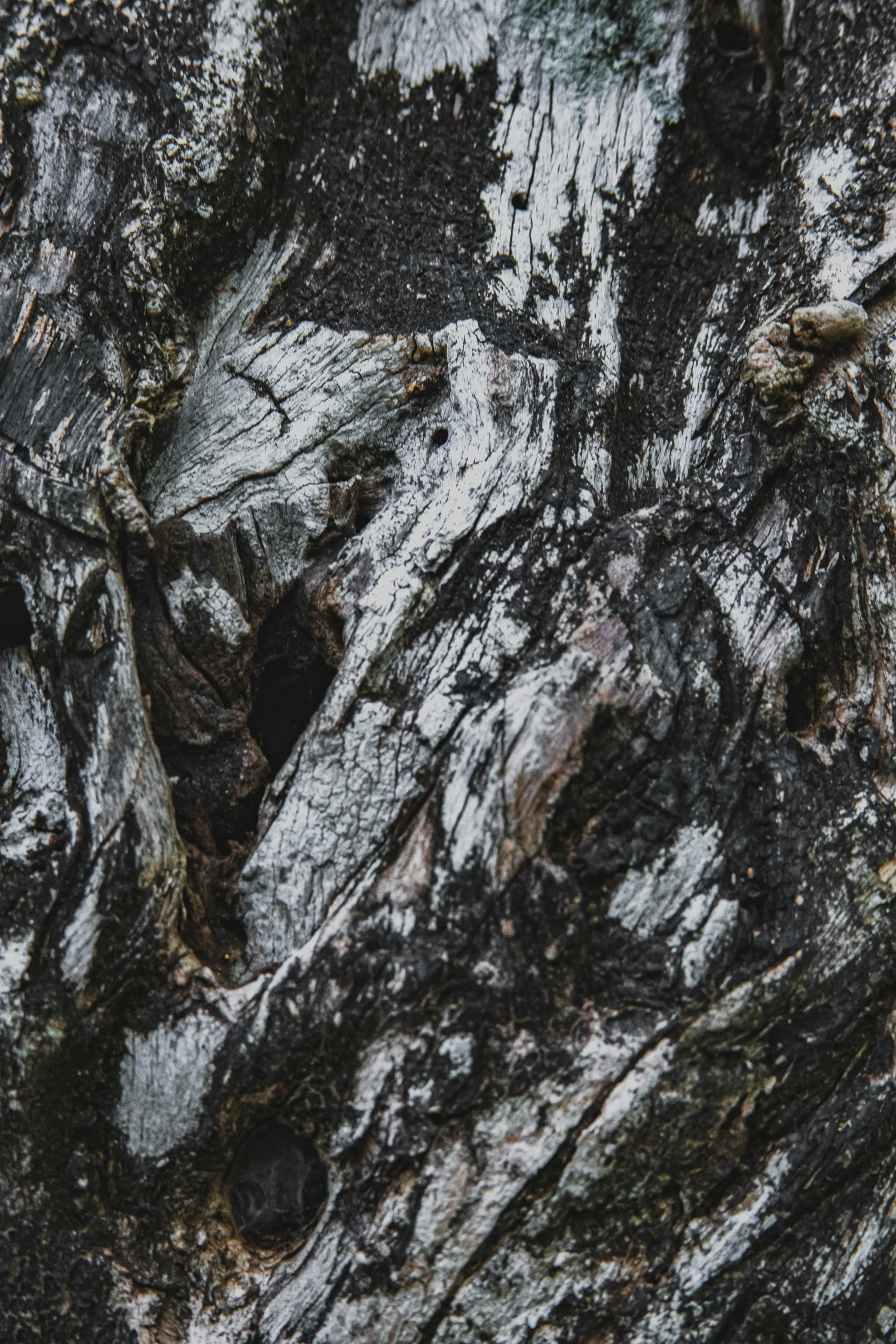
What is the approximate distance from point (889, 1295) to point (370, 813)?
1308 millimetres

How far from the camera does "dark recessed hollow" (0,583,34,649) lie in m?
1.66

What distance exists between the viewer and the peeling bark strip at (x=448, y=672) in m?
1.51

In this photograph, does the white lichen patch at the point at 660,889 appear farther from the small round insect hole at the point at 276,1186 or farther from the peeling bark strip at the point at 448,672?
the small round insect hole at the point at 276,1186

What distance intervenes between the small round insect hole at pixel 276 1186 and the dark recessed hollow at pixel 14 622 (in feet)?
3.41

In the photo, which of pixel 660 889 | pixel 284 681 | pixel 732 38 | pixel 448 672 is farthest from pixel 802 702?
pixel 732 38

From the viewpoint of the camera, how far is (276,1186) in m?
1.59

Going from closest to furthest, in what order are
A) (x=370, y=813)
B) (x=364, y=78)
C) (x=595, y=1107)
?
(x=595, y=1107)
(x=370, y=813)
(x=364, y=78)

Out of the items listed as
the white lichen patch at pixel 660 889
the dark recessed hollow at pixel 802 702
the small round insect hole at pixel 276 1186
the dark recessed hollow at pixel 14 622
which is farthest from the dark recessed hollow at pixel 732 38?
the small round insect hole at pixel 276 1186

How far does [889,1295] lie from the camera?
1.59 m

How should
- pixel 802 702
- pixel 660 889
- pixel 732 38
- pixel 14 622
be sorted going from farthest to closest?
pixel 732 38 < pixel 802 702 < pixel 14 622 < pixel 660 889

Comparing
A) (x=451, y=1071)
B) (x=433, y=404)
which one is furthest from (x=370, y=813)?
(x=433, y=404)

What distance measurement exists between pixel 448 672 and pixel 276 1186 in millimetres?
1006

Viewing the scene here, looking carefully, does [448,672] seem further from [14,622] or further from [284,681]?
[14,622]

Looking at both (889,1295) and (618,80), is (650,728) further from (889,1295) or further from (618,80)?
(618,80)
